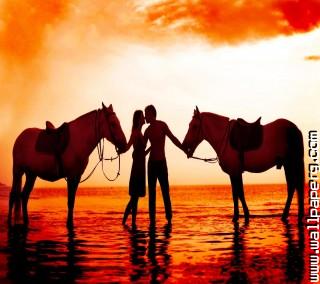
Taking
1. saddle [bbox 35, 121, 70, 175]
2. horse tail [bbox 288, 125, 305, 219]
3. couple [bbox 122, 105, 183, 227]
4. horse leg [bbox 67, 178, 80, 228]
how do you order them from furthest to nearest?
horse tail [bbox 288, 125, 305, 219] → saddle [bbox 35, 121, 70, 175] → horse leg [bbox 67, 178, 80, 228] → couple [bbox 122, 105, 183, 227]

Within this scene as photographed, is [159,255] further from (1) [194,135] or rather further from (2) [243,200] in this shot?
(1) [194,135]

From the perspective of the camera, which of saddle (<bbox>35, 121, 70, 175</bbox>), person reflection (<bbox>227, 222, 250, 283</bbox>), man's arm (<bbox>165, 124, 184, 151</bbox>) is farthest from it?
saddle (<bbox>35, 121, 70, 175</bbox>)

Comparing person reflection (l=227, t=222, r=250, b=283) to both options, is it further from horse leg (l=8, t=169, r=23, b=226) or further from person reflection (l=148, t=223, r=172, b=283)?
horse leg (l=8, t=169, r=23, b=226)

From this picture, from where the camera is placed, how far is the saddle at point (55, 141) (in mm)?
12492

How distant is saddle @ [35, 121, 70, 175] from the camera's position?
12492mm

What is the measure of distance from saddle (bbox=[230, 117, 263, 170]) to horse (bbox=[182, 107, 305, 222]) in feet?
0.16

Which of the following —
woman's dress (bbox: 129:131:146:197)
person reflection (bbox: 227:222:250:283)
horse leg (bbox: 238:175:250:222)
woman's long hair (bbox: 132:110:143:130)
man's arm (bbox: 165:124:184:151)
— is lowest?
person reflection (bbox: 227:222:250:283)

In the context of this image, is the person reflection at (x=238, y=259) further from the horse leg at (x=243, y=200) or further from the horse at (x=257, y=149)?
the horse at (x=257, y=149)

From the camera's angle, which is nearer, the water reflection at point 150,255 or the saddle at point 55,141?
the water reflection at point 150,255

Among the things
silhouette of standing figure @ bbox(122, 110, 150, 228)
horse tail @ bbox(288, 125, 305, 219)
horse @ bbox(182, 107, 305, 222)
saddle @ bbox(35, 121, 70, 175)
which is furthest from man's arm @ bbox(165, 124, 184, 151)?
horse tail @ bbox(288, 125, 305, 219)

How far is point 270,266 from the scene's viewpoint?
6.93 m

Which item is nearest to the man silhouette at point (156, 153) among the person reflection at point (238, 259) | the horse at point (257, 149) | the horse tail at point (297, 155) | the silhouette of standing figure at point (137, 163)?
the silhouette of standing figure at point (137, 163)

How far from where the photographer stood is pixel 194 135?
13.2 metres

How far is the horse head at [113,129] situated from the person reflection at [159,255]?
1.99 metres
